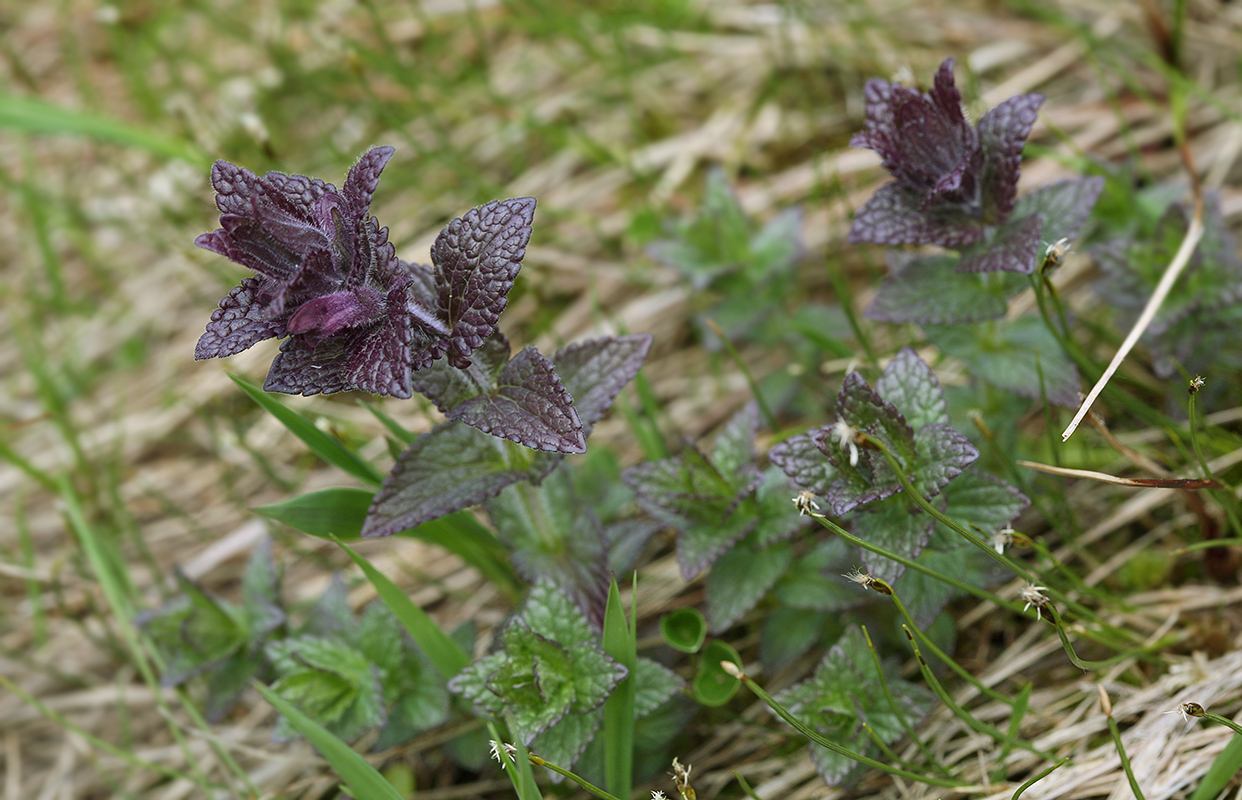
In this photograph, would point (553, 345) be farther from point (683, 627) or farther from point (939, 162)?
point (939, 162)

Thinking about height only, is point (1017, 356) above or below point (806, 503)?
below

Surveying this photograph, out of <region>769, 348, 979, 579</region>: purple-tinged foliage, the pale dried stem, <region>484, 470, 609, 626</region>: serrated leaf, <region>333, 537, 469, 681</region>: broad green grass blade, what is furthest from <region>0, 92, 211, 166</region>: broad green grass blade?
the pale dried stem

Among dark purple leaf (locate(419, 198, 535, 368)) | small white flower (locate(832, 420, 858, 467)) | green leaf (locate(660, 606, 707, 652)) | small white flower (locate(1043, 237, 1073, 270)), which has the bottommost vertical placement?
green leaf (locate(660, 606, 707, 652))

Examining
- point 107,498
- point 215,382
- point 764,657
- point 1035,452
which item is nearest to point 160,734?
point 107,498

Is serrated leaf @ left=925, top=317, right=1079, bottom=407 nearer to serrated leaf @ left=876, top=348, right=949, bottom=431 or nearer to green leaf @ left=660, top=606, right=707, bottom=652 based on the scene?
serrated leaf @ left=876, top=348, right=949, bottom=431

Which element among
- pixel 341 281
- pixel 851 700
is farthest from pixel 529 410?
pixel 851 700

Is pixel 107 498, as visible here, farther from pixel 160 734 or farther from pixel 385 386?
pixel 385 386

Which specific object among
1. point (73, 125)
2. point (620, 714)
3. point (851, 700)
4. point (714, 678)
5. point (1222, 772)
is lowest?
point (1222, 772)

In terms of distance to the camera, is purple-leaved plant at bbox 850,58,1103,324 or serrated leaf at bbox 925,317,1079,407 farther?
serrated leaf at bbox 925,317,1079,407
